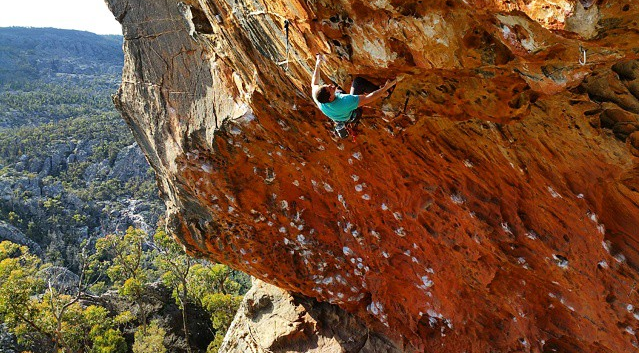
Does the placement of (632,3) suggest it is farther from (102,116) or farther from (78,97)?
(78,97)

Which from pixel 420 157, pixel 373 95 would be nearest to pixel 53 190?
pixel 420 157

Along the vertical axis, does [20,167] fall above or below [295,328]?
below

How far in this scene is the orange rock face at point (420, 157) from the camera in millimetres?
3746

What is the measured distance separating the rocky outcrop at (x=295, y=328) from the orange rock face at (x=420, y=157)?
1.64 feet

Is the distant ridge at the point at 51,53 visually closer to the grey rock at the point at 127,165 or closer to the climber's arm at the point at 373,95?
the grey rock at the point at 127,165

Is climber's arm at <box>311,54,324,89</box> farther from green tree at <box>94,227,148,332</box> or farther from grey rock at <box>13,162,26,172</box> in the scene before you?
grey rock at <box>13,162,26,172</box>

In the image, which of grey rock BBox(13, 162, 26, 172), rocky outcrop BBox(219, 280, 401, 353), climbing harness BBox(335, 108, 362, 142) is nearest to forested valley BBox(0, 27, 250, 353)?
grey rock BBox(13, 162, 26, 172)

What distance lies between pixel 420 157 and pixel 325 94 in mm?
1956

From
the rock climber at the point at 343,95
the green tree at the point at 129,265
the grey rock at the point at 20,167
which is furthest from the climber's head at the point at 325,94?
the grey rock at the point at 20,167

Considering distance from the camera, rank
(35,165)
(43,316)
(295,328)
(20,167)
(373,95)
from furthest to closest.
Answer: (35,165), (20,167), (43,316), (295,328), (373,95)

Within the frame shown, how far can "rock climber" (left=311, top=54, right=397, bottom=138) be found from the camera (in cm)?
451

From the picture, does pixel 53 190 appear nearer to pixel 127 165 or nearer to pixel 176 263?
pixel 127 165

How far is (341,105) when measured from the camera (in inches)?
181

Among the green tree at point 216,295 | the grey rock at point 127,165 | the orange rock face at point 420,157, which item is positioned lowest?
the grey rock at point 127,165
